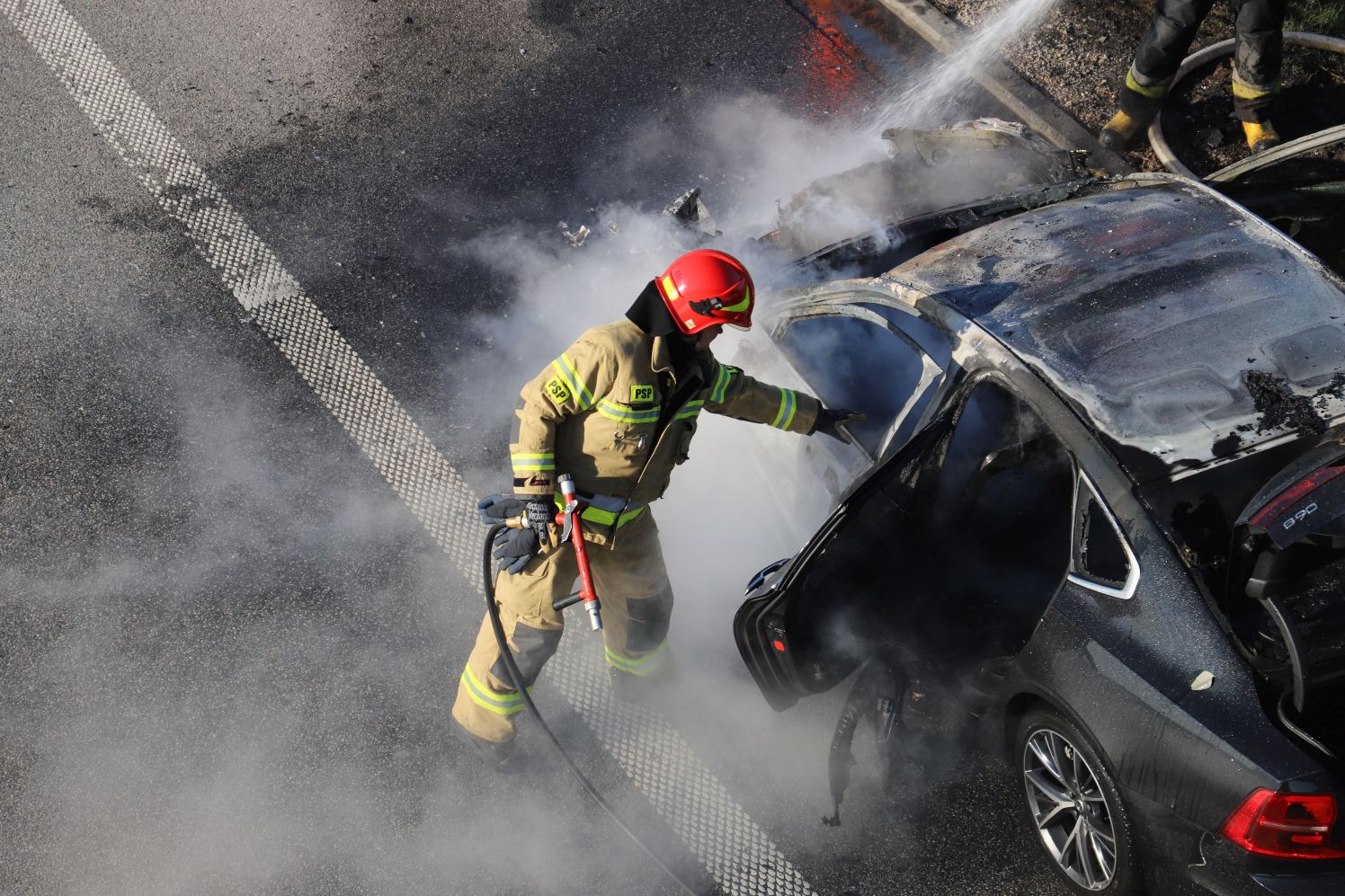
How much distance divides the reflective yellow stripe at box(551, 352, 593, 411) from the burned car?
0.88m

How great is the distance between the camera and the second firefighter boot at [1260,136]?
6.61m

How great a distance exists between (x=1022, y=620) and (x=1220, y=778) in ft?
3.58

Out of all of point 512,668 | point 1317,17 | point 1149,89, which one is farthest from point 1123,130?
point 512,668

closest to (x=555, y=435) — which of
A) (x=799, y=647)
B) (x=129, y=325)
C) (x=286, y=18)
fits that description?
(x=799, y=647)

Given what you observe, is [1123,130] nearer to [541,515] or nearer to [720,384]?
[720,384]

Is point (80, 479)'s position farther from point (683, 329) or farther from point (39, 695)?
point (683, 329)

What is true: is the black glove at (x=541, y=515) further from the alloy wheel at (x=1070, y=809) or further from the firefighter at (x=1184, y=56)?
the firefighter at (x=1184, y=56)

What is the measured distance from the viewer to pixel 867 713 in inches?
162

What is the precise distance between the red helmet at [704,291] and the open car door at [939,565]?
770mm

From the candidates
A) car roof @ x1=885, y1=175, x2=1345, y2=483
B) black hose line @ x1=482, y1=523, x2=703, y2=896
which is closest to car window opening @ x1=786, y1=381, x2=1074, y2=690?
car roof @ x1=885, y1=175, x2=1345, y2=483

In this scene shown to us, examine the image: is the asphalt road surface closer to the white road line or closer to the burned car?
the white road line

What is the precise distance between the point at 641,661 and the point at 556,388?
52.0 inches

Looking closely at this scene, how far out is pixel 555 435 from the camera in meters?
3.82

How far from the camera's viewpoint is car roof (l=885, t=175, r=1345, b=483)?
11.6 ft
